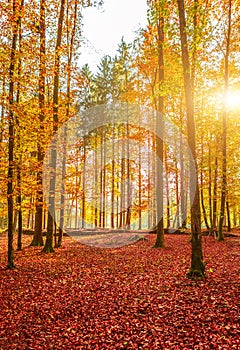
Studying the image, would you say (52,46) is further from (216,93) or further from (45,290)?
(45,290)

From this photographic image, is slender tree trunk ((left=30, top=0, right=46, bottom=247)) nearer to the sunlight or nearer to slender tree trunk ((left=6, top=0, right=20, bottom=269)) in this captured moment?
slender tree trunk ((left=6, top=0, right=20, bottom=269))

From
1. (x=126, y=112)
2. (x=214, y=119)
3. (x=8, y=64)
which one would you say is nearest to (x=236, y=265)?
(x=8, y=64)

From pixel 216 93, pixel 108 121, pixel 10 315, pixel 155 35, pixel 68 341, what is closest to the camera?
pixel 68 341

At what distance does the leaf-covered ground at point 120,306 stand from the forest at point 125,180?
0.12 feet

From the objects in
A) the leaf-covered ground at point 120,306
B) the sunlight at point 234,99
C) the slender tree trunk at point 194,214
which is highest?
the sunlight at point 234,99

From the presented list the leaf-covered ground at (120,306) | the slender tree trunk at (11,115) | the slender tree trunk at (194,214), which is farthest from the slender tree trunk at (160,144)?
the slender tree trunk at (11,115)

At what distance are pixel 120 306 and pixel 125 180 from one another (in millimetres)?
22718

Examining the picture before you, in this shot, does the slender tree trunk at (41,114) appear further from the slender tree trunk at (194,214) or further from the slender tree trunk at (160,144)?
the slender tree trunk at (160,144)

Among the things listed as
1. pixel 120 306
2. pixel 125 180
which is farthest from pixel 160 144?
pixel 125 180

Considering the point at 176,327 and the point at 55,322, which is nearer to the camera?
the point at 176,327

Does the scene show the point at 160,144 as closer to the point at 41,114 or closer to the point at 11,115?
the point at 41,114

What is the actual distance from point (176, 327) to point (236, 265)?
588 centimetres

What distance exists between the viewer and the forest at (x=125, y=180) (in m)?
6.05

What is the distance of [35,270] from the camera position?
11047mm
